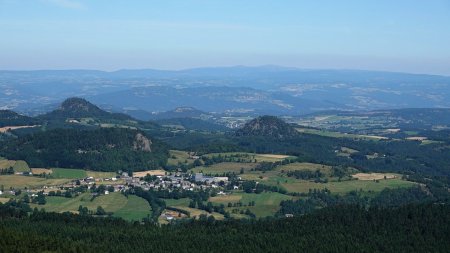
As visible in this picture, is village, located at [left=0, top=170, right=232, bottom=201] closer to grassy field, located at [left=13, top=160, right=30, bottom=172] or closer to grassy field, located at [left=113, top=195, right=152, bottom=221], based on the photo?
grassy field, located at [left=13, top=160, right=30, bottom=172]

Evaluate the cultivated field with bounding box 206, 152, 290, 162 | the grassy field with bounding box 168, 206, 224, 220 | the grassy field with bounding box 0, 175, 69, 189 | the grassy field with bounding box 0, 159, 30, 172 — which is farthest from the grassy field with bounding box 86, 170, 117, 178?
the grassy field with bounding box 168, 206, 224, 220

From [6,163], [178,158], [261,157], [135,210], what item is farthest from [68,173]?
[261,157]

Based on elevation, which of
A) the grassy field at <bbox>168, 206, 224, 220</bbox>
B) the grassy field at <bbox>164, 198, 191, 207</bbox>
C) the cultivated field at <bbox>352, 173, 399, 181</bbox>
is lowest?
the cultivated field at <bbox>352, 173, 399, 181</bbox>

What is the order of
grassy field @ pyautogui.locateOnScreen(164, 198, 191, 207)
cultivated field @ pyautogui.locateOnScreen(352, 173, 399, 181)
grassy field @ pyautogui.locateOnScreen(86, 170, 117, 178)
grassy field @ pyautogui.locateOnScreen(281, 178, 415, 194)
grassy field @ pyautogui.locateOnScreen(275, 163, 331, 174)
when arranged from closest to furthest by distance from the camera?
1. grassy field @ pyautogui.locateOnScreen(164, 198, 191, 207)
2. grassy field @ pyautogui.locateOnScreen(281, 178, 415, 194)
3. cultivated field @ pyautogui.locateOnScreen(352, 173, 399, 181)
4. grassy field @ pyautogui.locateOnScreen(86, 170, 117, 178)
5. grassy field @ pyautogui.locateOnScreen(275, 163, 331, 174)

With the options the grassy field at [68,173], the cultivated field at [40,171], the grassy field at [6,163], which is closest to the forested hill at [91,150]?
the grassy field at [6,163]

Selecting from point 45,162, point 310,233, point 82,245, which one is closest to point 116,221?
point 82,245

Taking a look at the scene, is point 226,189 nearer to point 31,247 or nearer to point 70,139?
point 70,139

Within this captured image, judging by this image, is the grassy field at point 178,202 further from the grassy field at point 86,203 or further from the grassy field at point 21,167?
the grassy field at point 21,167
